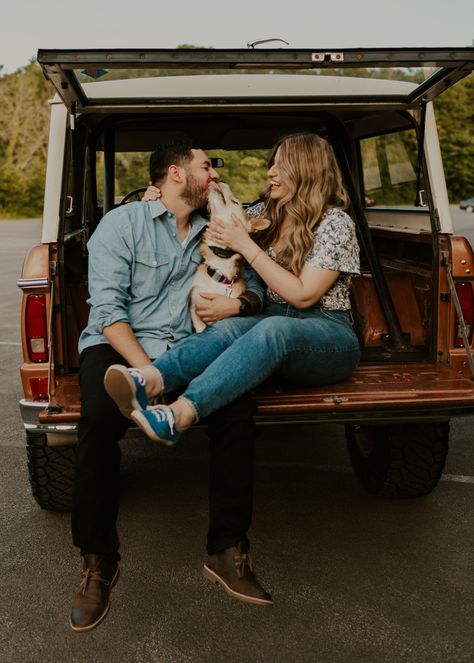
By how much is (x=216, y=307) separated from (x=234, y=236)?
34 cm

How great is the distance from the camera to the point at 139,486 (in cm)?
430

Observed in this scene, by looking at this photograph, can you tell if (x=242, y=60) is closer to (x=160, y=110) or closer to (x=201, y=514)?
(x=160, y=110)

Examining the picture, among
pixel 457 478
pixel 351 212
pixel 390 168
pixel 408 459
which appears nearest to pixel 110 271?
pixel 408 459

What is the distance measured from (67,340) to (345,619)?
1.79 m

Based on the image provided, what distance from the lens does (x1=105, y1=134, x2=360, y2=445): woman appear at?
2922mm

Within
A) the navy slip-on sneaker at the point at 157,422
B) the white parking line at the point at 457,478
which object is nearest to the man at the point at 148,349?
the navy slip-on sneaker at the point at 157,422

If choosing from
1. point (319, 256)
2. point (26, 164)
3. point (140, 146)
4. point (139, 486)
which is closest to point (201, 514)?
point (139, 486)

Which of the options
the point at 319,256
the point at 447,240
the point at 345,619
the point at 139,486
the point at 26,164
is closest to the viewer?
the point at 345,619

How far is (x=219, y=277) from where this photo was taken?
3.60 m

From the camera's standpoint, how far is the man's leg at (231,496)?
9.60 feet

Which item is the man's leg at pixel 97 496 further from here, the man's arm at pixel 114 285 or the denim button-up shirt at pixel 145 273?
→ the denim button-up shirt at pixel 145 273

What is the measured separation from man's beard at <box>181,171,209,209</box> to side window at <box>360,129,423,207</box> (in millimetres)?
1408

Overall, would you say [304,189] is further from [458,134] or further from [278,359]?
[458,134]

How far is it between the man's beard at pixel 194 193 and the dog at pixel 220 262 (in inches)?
3.2
